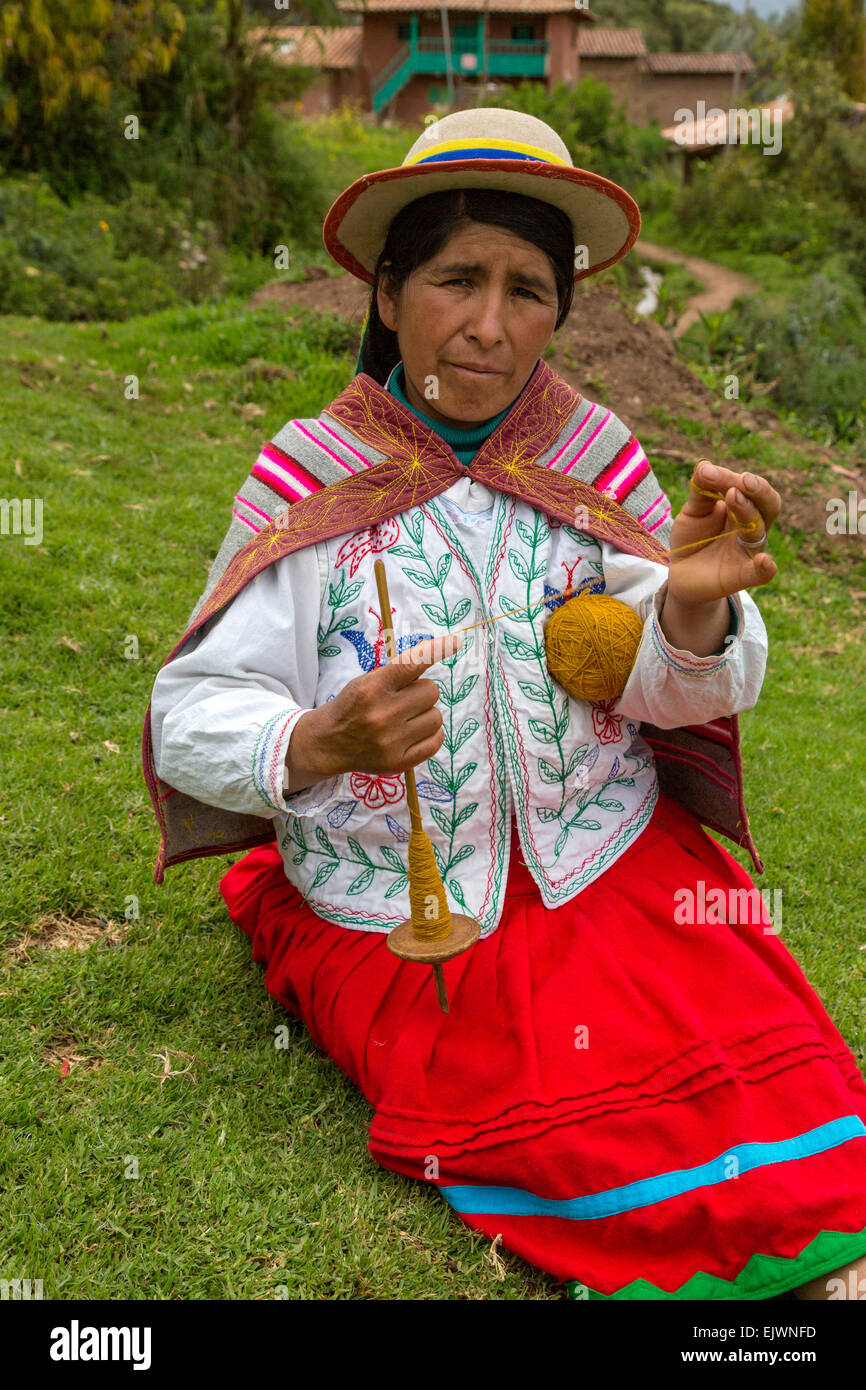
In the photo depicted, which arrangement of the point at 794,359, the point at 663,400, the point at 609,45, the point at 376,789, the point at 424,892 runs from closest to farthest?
the point at 424,892
the point at 376,789
the point at 663,400
the point at 794,359
the point at 609,45

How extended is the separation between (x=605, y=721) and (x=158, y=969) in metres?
1.24

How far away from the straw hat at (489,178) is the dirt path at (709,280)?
14.9 meters

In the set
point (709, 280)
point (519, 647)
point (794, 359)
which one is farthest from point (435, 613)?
point (709, 280)

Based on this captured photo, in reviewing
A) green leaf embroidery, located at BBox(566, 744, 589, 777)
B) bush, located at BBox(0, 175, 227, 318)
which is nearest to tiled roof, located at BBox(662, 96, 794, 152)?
bush, located at BBox(0, 175, 227, 318)

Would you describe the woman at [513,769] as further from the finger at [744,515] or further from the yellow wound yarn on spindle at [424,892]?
the yellow wound yarn on spindle at [424,892]

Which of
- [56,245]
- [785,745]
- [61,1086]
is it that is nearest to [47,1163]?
[61,1086]

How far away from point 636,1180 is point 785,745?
2987 millimetres

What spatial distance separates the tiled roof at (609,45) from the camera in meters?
37.5

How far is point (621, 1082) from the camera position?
2004 mm

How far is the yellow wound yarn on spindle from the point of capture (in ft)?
6.41

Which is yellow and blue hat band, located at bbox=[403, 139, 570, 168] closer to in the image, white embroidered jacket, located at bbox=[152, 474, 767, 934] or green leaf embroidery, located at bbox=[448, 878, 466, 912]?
white embroidered jacket, located at bbox=[152, 474, 767, 934]

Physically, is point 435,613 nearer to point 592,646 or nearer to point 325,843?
point 592,646

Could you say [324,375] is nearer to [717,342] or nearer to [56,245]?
[56,245]

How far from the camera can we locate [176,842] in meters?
2.32
